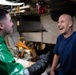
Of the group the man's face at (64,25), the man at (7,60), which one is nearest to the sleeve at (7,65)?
the man at (7,60)

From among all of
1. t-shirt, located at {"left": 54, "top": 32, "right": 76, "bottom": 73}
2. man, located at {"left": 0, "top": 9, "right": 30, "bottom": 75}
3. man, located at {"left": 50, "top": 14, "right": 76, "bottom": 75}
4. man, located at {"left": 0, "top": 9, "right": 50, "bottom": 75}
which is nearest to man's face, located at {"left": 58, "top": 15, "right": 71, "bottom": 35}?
man, located at {"left": 50, "top": 14, "right": 76, "bottom": 75}

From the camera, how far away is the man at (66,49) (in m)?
2.19

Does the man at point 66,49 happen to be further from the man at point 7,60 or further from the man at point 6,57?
the man at point 6,57

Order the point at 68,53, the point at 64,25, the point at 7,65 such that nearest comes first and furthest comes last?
the point at 7,65 < the point at 68,53 < the point at 64,25

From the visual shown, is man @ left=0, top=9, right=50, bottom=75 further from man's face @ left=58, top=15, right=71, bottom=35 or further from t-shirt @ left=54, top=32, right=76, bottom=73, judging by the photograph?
man's face @ left=58, top=15, right=71, bottom=35

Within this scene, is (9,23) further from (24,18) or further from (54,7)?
(24,18)

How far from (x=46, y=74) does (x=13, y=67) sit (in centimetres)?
Answer: 139

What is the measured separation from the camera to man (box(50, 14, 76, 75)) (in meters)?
2.19

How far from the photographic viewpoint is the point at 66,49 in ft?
7.38

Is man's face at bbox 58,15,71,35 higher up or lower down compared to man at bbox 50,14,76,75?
higher up

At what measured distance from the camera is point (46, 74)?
2.70 metres

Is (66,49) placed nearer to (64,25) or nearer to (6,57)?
(64,25)

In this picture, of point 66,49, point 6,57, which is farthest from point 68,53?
point 6,57

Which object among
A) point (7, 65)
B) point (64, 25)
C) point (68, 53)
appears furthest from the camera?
point (64, 25)
